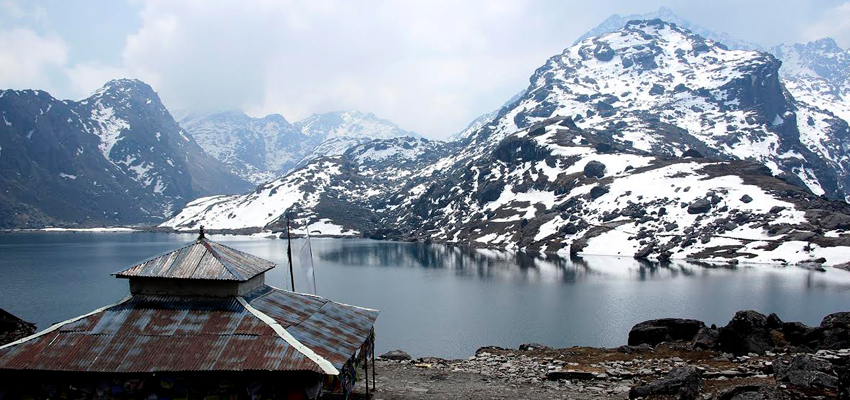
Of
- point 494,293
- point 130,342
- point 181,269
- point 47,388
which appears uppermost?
point 181,269

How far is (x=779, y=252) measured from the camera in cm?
16262

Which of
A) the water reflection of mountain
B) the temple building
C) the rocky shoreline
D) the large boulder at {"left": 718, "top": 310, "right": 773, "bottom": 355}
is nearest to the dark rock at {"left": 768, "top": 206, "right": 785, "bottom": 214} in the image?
the water reflection of mountain

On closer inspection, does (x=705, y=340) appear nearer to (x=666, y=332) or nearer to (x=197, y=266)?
(x=666, y=332)

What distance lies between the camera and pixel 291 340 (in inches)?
871

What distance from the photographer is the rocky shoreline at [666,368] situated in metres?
24.6

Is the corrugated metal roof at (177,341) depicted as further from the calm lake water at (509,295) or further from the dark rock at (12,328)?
the calm lake water at (509,295)

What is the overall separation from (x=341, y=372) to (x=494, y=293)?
89869 millimetres

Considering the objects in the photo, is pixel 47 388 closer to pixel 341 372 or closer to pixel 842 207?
pixel 341 372

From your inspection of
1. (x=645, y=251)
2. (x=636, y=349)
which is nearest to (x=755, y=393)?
(x=636, y=349)

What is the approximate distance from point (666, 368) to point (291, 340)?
23.6m

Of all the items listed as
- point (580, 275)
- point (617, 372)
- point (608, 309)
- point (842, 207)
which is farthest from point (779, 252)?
point (617, 372)

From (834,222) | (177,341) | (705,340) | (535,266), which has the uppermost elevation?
(834,222)

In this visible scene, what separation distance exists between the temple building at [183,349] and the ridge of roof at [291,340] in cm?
4

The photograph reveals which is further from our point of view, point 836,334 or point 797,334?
point 797,334
